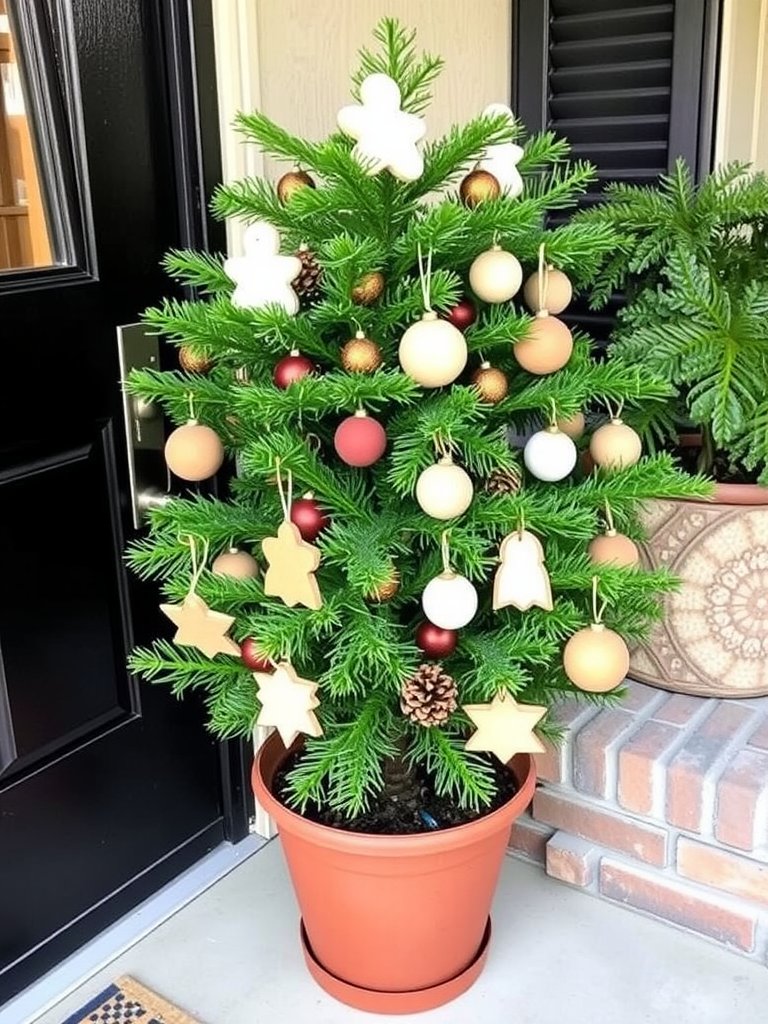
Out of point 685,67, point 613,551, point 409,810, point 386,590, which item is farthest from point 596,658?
point 685,67

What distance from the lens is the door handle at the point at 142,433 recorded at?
1373 mm

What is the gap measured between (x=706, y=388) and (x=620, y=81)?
0.65m

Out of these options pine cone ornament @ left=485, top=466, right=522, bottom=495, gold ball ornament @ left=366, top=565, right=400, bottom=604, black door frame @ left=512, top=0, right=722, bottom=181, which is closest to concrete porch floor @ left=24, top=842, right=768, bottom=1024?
gold ball ornament @ left=366, top=565, right=400, bottom=604

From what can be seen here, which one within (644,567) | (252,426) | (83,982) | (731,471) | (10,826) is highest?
(252,426)

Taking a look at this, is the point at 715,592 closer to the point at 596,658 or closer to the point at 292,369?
the point at 596,658

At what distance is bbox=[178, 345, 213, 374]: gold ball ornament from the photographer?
119 cm

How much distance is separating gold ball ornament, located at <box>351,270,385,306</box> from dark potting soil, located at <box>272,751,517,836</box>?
591 mm

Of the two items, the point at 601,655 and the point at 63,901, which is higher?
the point at 601,655

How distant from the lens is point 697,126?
1.66 metres

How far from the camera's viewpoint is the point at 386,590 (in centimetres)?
111

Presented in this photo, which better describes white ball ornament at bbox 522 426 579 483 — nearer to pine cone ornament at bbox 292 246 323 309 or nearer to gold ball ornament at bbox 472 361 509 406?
gold ball ornament at bbox 472 361 509 406

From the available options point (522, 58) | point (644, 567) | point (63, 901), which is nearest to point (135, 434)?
point (63, 901)

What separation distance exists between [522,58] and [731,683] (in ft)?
3.65

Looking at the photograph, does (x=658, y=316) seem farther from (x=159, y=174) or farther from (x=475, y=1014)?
(x=475, y=1014)
